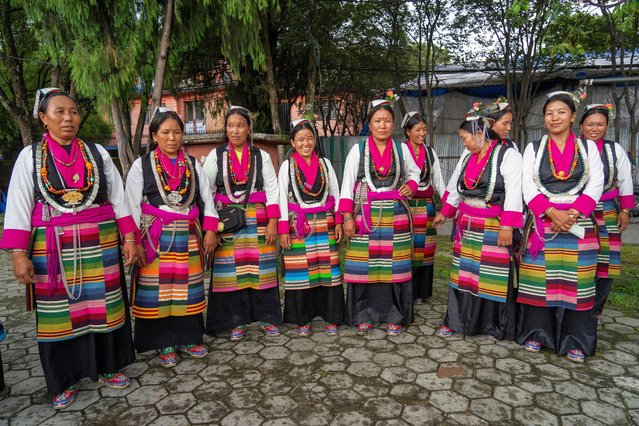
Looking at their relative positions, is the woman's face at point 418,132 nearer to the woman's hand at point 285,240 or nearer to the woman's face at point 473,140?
the woman's face at point 473,140

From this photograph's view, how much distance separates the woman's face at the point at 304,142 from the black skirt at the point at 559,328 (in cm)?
233

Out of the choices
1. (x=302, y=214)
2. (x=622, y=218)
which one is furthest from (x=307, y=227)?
(x=622, y=218)

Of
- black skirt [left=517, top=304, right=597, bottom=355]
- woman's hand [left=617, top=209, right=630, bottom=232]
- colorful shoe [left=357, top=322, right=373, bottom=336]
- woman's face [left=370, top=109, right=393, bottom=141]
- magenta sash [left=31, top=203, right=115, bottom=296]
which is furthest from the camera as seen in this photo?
woman's hand [left=617, top=209, right=630, bottom=232]

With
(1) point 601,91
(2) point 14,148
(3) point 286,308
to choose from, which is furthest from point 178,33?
(2) point 14,148

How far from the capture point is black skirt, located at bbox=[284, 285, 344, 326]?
4133 mm

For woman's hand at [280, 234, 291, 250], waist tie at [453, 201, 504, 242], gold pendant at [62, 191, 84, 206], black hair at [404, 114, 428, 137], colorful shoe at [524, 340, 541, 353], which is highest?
black hair at [404, 114, 428, 137]

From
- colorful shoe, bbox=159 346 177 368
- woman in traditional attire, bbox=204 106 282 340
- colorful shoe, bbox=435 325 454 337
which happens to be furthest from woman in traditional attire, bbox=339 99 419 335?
colorful shoe, bbox=159 346 177 368

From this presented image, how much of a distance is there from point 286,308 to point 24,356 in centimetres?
233

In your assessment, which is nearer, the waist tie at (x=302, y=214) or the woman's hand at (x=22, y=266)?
the woman's hand at (x=22, y=266)

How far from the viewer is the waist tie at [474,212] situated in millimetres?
3742

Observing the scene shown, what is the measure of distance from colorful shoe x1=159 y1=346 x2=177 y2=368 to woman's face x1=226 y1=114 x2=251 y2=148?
1844mm

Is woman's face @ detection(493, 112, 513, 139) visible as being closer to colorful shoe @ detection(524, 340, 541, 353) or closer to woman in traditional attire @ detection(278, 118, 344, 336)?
woman in traditional attire @ detection(278, 118, 344, 336)

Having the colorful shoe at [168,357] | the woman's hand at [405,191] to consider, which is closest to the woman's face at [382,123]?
the woman's hand at [405,191]

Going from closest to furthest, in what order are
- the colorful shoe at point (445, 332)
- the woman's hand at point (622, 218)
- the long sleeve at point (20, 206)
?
the long sleeve at point (20, 206)
the colorful shoe at point (445, 332)
the woman's hand at point (622, 218)
